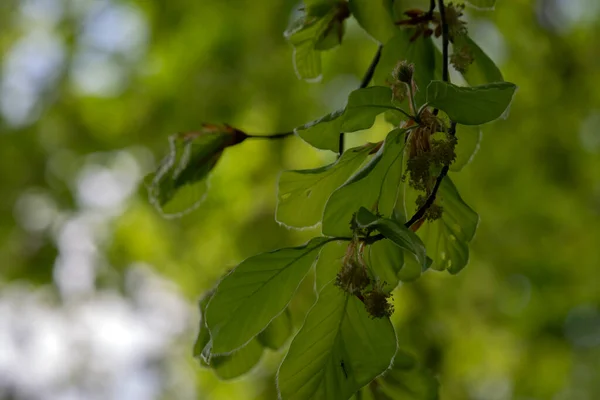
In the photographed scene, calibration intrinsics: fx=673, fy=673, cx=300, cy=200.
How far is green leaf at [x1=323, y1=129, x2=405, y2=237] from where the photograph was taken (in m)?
0.49

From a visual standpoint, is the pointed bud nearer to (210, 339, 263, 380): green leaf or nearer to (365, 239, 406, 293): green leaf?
(365, 239, 406, 293): green leaf

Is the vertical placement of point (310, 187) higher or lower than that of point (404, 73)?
lower

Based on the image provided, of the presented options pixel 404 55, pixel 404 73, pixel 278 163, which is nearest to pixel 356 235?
pixel 404 73

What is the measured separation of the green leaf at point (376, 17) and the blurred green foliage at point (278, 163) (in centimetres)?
136

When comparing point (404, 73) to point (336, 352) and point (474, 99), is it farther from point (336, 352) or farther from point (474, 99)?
point (336, 352)

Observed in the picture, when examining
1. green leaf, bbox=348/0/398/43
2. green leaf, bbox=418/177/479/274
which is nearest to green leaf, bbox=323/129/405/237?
green leaf, bbox=418/177/479/274

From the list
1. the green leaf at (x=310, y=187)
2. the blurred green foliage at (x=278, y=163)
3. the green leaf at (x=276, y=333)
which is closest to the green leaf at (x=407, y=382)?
the green leaf at (x=276, y=333)

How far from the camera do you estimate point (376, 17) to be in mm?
672

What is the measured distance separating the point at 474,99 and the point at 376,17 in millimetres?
231

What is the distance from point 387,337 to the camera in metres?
0.50

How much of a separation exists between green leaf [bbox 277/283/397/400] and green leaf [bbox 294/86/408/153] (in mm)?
125

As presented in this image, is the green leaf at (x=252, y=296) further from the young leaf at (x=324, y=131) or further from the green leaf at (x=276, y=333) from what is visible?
the green leaf at (x=276, y=333)

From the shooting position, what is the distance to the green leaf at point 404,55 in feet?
2.16

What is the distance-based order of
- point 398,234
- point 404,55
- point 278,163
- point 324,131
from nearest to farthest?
1. point 398,234
2. point 324,131
3. point 404,55
4. point 278,163
